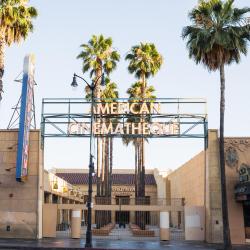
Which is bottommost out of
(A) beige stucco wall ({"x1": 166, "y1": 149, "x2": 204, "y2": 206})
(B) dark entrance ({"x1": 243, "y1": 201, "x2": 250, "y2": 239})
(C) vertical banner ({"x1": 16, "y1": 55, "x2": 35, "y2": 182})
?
(B) dark entrance ({"x1": 243, "y1": 201, "x2": 250, "y2": 239})

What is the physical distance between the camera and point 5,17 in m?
29.3

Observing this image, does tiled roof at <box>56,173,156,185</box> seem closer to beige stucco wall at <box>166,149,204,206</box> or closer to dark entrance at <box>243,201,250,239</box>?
beige stucco wall at <box>166,149,204,206</box>

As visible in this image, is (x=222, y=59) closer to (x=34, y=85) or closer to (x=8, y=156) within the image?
(x=34, y=85)

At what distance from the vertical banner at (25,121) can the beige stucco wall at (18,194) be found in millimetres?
884

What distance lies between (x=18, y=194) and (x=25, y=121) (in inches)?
213

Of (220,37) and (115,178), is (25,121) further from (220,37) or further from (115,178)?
(115,178)

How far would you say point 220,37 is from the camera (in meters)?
26.4

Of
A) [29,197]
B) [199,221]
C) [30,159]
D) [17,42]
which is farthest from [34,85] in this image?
[199,221]

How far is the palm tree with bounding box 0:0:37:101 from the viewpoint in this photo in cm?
2923

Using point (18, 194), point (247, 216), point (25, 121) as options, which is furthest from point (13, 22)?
point (247, 216)

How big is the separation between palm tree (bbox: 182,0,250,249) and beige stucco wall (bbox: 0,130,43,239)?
13.2 m

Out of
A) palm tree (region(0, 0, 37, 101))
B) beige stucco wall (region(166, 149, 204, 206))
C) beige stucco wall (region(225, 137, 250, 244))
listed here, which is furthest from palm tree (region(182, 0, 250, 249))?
palm tree (region(0, 0, 37, 101))

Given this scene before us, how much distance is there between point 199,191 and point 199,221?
726cm

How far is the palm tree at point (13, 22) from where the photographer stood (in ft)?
95.9
